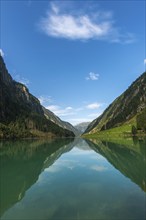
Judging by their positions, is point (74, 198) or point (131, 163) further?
point (131, 163)

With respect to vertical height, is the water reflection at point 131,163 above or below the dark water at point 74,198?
above

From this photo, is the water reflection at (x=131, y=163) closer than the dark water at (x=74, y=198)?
No

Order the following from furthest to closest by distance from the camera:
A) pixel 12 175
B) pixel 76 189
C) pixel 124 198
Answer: pixel 12 175 < pixel 76 189 < pixel 124 198

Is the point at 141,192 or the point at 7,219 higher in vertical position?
the point at 141,192

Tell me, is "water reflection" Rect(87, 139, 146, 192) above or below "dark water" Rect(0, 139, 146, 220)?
above

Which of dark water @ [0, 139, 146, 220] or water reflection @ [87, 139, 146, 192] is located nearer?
dark water @ [0, 139, 146, 220]

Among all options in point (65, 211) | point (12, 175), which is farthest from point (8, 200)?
point (12, 175)

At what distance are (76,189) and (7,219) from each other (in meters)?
10.7

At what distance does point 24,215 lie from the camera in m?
18.7

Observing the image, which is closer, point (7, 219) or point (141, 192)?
point (7, 219)

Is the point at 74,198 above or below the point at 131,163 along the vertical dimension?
below

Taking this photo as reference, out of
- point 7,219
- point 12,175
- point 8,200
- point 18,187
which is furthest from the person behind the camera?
point 12,175

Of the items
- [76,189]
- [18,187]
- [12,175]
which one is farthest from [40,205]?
[12,175]

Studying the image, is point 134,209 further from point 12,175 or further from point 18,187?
point 12,175
